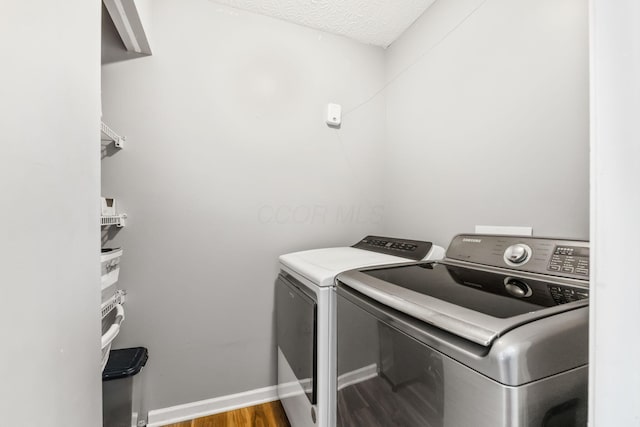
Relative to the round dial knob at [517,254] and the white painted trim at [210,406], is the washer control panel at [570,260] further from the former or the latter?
the white painted trim at [210,406]

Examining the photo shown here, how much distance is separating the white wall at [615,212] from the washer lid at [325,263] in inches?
30.7

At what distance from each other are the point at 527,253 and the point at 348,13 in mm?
1624

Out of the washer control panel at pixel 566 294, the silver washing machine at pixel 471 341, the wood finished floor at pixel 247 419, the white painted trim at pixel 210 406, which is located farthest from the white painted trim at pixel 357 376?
the white painted trim at pixel 210 406

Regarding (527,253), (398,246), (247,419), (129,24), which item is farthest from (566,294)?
(129,24)

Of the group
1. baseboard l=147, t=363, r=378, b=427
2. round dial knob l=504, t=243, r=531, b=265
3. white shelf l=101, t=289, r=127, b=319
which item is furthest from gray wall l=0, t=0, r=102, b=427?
round dial knob l=504, t=243, r=531, b=265

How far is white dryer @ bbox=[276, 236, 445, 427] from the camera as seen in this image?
103 cm

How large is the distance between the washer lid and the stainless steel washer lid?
0.25 feet

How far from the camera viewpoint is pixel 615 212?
0.30 m

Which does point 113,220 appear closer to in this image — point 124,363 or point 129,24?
point 124,363

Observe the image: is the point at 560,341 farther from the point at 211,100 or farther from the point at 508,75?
the point at 211,100

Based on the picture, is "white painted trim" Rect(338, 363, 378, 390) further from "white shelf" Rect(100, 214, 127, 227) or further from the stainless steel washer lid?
"white shelf" Rect(100, 214, 127, 227)

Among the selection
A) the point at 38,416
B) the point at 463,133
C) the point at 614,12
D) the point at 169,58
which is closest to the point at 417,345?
the point at 614,12

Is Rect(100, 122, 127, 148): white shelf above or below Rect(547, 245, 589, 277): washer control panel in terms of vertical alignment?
above

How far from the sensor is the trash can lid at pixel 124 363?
116cm
